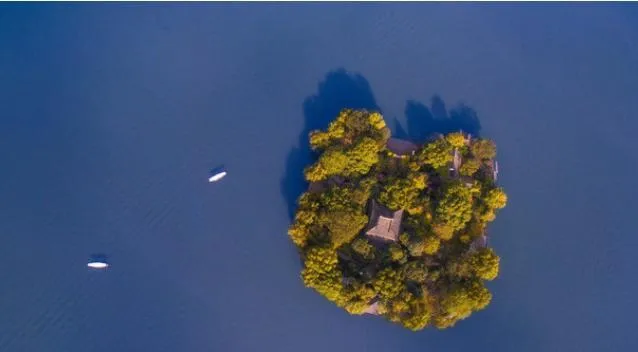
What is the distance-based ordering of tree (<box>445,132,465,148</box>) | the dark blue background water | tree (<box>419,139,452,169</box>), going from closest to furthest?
the dark blue background water < tree (<box>419,139,452,169</box>) < tree (<box>445,132,465,148</box>)

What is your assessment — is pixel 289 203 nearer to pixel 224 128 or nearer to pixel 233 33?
pixel 224 128

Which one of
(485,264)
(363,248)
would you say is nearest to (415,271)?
(363,248)

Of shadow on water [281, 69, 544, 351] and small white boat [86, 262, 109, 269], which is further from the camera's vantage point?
shadow on water [281, 69, 544, 351]

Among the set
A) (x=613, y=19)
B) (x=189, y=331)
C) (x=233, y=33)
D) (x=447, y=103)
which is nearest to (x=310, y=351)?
(x=189, y=331)

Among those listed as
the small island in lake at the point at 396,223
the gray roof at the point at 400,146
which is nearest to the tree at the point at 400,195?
the small island in lake at the point at 396,223

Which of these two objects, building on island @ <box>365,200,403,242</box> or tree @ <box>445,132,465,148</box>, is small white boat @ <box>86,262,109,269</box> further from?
tree @ <box>445,132,465,148</box>

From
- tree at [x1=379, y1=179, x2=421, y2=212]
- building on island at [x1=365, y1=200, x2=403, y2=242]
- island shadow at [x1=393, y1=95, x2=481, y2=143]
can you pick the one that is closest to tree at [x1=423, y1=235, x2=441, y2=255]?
building on island at [x1=365, y1=200, x2=403, y2=242]

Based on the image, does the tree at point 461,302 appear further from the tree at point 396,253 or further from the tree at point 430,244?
the tree at point 396,253
